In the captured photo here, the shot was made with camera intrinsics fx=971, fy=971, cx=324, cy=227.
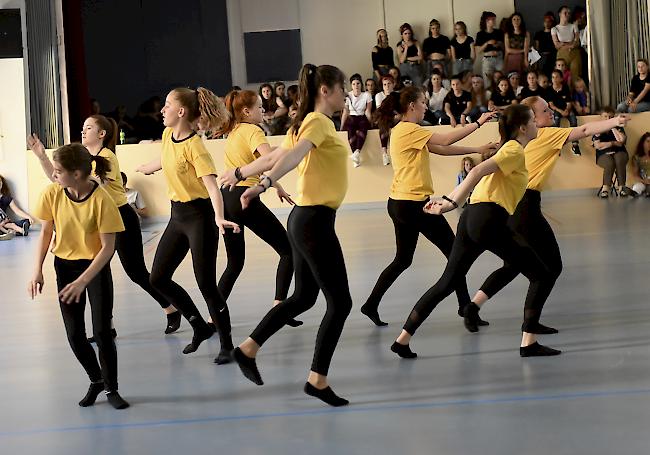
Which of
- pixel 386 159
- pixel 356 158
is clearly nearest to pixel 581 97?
pixel 386 159

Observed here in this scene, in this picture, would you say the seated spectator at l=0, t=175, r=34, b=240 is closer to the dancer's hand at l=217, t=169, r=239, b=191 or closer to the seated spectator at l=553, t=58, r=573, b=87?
the seated spectator at l=553, t=58, r=573, b=87

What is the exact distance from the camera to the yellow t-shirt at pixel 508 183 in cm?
458

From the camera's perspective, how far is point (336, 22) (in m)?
17.8

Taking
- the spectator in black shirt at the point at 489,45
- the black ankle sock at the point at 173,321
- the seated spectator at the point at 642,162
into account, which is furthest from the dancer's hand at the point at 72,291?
the spectator in black shirt at the point at 489,45

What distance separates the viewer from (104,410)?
416 cm

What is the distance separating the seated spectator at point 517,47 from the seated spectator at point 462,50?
55cm

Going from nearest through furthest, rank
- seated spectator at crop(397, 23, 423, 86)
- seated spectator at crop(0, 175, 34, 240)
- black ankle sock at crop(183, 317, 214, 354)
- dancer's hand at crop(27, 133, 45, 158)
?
dancer's hand at crop(27, 133, 45, 158)
black ankle sock at crop(183, 317, 214, 354)
seated spectator at crop(0, 175, 34, 240)
seated spectator at crop(397, 23, 423, 86)

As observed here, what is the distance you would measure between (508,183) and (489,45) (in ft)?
38.1

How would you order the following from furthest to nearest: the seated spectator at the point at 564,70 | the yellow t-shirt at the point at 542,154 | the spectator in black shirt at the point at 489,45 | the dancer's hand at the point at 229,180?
the spectator in black shirt at the point at 489,45
the seated spectator at the point at 564,70
the yellow t-shirt at the point at 542,154
the dancer's hand at the point at 229,180

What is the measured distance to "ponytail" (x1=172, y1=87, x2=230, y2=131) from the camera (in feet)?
16.2

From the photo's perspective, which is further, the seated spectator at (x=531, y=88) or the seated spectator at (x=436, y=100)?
the seated spectator at (x=436, y=100)

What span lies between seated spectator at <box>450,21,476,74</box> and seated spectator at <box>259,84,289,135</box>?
2.95m

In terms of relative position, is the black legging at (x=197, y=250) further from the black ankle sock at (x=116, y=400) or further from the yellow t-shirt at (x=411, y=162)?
the yellow t-shirt at (x=411, y=162)

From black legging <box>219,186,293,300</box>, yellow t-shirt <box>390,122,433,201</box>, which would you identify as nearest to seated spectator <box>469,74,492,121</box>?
yellow t-shirt <box>390,122,433,201</box>
